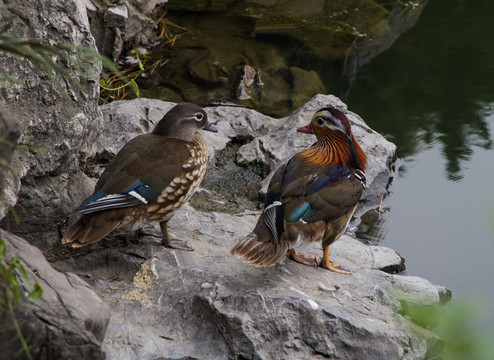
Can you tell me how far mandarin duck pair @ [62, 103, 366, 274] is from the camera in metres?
3.53

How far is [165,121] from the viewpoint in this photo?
13.8 feet

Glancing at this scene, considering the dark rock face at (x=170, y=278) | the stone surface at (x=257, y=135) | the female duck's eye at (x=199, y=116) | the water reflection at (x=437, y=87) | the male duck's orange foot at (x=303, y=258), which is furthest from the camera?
the water reflection at (x=437, y=87)

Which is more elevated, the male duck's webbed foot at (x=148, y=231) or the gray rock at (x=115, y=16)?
the gray rock at (x=115, y=16)

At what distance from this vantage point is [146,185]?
3693mm

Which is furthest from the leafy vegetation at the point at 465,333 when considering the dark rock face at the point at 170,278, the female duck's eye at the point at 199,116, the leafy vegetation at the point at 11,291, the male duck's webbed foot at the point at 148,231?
the female duck's eye at the point at 199,116

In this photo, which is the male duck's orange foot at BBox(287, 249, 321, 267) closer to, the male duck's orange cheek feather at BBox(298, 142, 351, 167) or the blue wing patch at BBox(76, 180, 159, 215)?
the male duck's orange cheek feather at BBox(298, 142, 351, 167)

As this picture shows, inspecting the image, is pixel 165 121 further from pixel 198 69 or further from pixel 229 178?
pixel 198 69

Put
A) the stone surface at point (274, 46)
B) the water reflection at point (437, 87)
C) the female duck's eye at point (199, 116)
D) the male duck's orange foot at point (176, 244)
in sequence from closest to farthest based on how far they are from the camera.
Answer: the male duck's orange foot at point (176, 244) < the female duck's eye at point (199, 116) < the water reflection at point (437, 87) < the stone surface at point (274, 46)

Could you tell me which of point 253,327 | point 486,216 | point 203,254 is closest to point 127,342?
point 253,327

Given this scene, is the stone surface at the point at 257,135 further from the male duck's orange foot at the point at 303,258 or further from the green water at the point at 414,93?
the male duck's orange foot at the point at 303,258

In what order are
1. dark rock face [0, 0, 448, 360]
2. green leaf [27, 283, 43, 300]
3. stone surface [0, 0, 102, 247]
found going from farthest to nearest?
1. stone surface [0, 0, 102, 247]
2. dark rock face [0, 0, 448, 360]
3. green leaf [27, 283, 43, 300]

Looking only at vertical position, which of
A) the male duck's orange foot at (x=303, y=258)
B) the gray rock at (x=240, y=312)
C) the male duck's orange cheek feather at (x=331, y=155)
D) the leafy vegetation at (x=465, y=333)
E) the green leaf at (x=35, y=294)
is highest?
the leafy vegetation at (x=465, y=333)

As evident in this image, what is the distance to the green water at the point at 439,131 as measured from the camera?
495cm

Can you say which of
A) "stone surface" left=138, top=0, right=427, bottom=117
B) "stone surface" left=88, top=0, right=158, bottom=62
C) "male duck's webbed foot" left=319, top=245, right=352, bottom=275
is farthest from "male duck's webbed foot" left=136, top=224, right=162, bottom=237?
"stone surface" left=88, top=0, right=158, bottom=62
